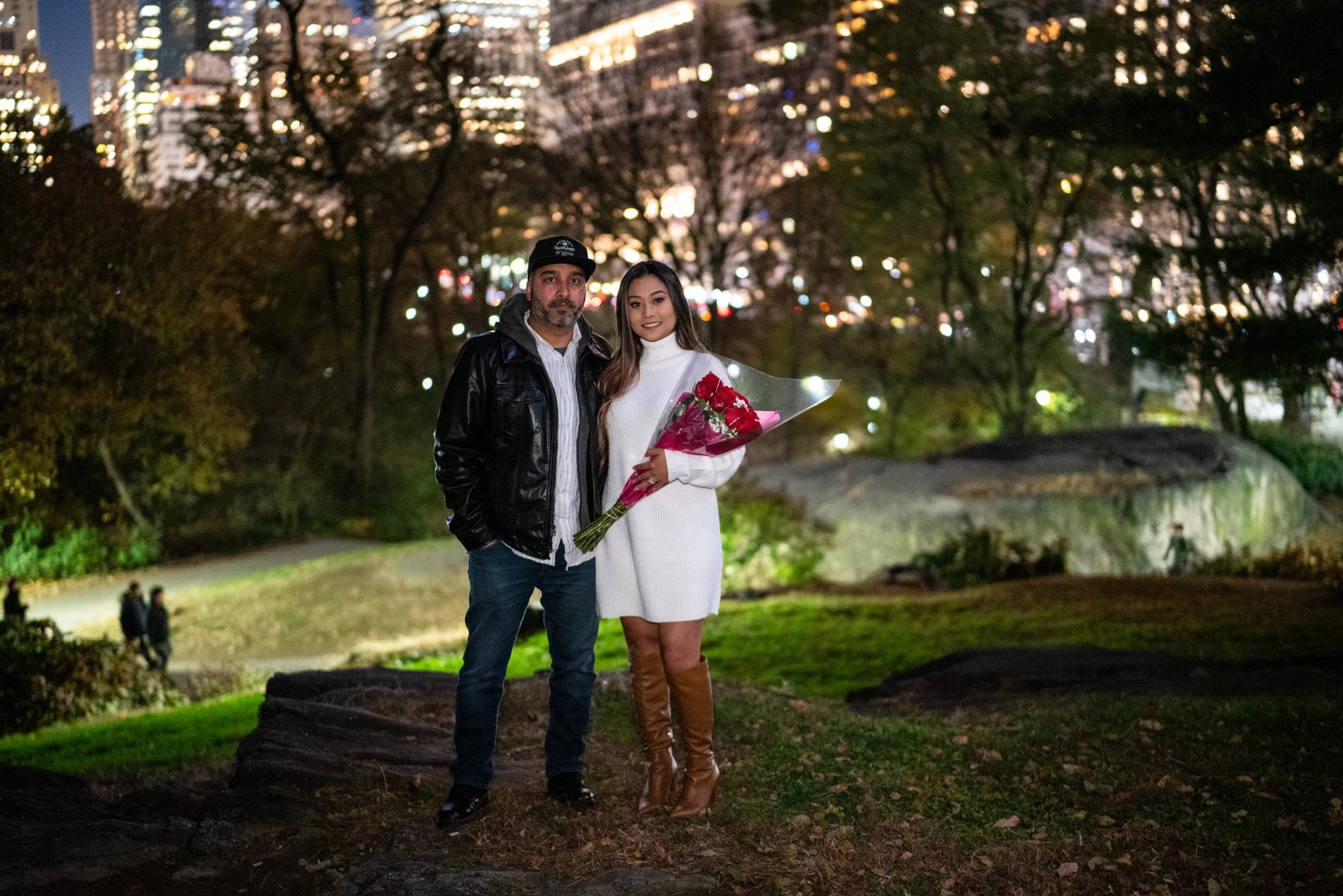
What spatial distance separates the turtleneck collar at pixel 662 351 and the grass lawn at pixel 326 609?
1239 cm

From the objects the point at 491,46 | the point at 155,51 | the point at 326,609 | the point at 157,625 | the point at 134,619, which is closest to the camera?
the point at 134,619

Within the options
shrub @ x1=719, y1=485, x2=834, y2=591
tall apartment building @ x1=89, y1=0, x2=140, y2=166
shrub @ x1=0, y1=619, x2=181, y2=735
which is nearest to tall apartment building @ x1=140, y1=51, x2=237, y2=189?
tall apartment building @ x1=89, y1=0, x2=140, y2=166

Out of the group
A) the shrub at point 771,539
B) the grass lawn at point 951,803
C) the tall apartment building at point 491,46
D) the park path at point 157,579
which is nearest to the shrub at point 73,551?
the park path at point 157,579

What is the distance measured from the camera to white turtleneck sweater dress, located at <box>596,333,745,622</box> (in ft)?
15.1

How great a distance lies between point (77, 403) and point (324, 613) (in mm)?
5908

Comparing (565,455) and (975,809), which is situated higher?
(565,455)

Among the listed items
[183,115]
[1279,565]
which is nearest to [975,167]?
[1279,565]

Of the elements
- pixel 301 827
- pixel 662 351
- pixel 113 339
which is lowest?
pixel 301 827

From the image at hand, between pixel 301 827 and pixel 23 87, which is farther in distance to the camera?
pixel 23 87

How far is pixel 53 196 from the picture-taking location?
728 inches

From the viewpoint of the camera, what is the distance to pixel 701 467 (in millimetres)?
4465

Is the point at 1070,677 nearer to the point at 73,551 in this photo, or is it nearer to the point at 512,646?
the point at 512,646

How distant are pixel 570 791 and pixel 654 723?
0.48 m

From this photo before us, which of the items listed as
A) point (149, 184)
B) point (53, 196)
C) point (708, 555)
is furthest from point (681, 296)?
point (149, 184)
